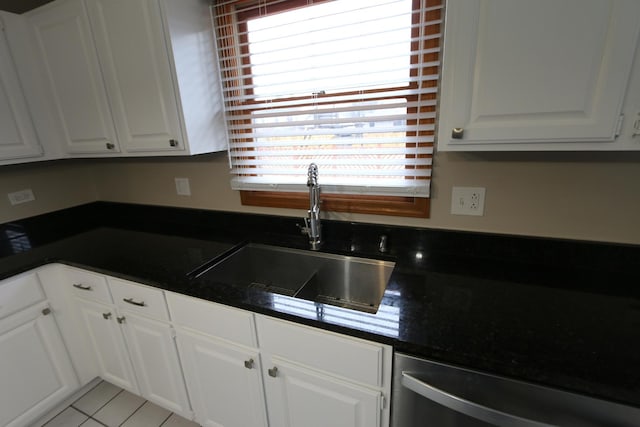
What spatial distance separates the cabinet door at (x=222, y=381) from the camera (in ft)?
3.92

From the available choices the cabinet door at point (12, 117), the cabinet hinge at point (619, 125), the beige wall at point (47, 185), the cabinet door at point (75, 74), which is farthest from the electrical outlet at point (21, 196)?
the cabinet hinge at point (619, 125)

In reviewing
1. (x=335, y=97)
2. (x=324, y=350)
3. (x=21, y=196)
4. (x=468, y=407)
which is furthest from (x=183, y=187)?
(x=468, y=407)

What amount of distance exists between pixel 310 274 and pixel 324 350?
1.74ft

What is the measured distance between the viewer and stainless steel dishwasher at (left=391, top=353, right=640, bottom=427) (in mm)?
690

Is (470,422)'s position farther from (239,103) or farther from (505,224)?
(239,103)

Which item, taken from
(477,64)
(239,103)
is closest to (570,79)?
(477,64)

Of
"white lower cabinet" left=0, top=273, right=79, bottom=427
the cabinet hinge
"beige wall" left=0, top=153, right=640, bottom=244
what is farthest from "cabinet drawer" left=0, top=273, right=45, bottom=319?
the cabinet hinge

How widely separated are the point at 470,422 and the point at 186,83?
167cm

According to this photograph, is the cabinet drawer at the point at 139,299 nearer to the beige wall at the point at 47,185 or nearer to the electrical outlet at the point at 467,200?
the beige wall at the point at 47,185

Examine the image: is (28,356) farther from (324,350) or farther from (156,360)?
(324,350)

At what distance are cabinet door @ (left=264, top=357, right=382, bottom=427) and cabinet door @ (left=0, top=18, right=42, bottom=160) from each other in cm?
178

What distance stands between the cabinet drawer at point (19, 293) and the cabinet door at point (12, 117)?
658mm

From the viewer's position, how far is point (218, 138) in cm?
159

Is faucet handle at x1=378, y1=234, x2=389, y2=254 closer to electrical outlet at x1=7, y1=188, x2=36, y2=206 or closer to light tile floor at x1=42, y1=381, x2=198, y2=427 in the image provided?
light tile floor at x1=42, y1=381, x2=198, y2=427
